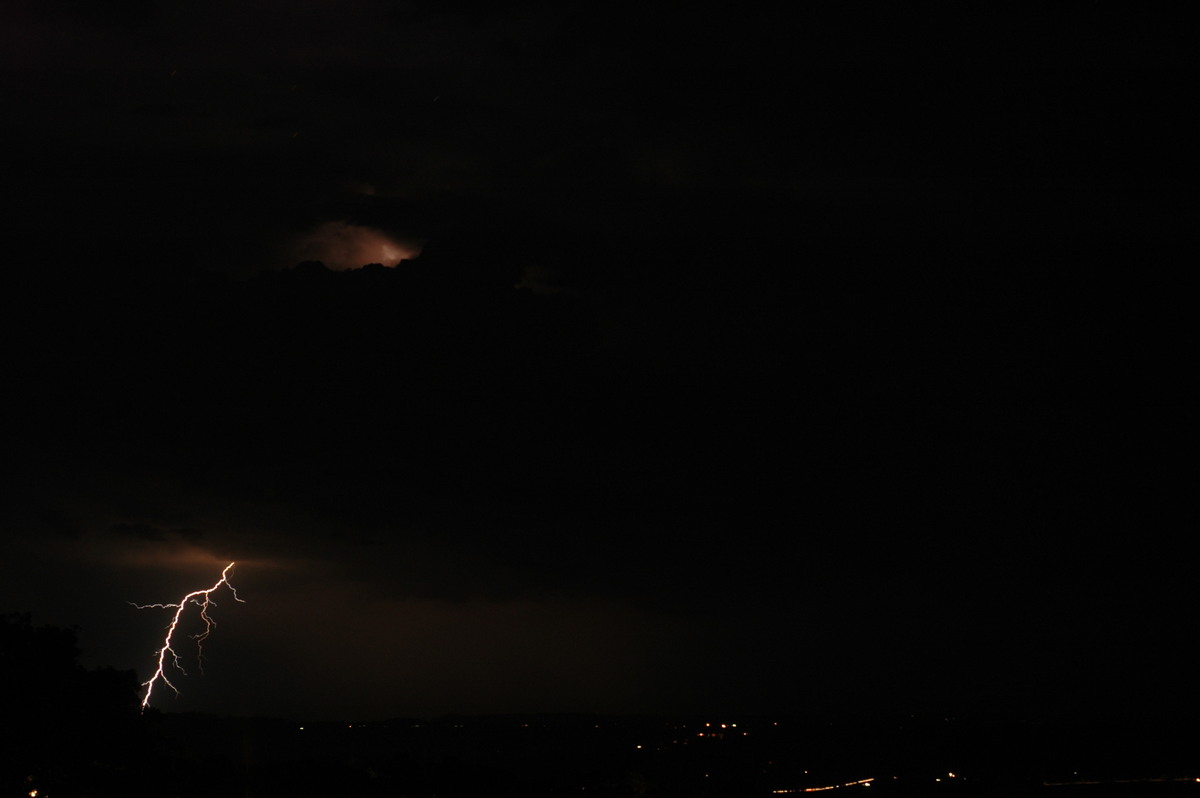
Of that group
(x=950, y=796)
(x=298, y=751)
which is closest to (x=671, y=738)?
(x=298, y=751)

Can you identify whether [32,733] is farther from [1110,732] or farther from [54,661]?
[1110,732]

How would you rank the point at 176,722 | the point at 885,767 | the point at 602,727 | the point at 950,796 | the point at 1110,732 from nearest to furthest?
the point at 950,796, the point at 885,767, the point at 176,722, the point at 1110,732, the point at 602,727

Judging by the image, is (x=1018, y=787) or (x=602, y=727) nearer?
(x=1018, y=787)

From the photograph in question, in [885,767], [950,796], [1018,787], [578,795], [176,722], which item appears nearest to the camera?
[578,795]

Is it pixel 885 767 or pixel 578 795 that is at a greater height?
pixel 885 767

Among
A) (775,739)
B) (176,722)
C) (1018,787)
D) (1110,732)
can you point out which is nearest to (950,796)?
(1018,787)

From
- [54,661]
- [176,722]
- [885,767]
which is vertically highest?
[176,722]

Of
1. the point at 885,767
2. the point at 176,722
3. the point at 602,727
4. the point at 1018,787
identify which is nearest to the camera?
the point at 1018,787

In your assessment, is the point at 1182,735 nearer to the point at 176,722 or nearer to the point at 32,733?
the point at 176,722

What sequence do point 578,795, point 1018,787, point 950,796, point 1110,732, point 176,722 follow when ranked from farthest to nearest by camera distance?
point 1110,732
point 176,722
point 1018,787
point 950,796
point 578,795
